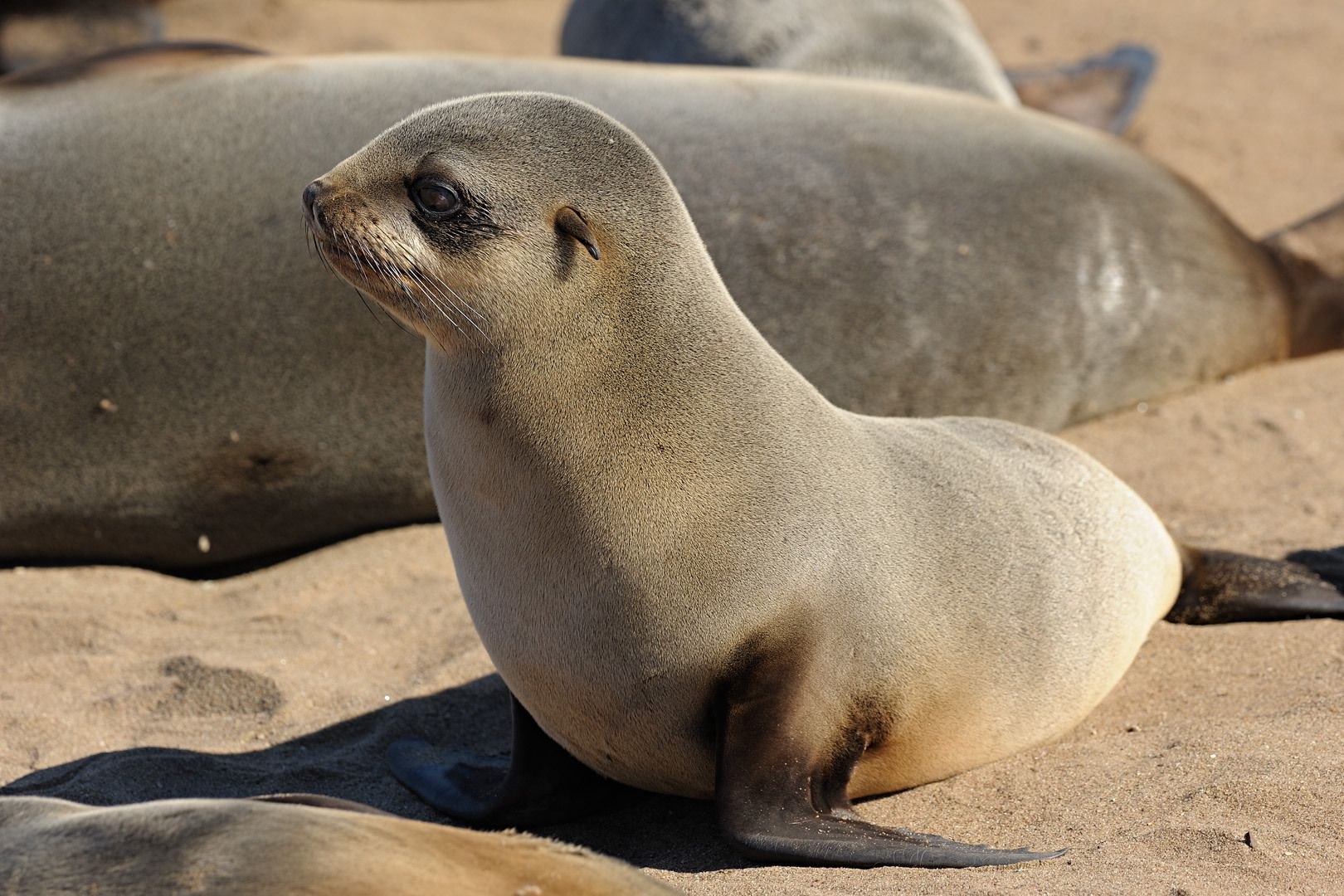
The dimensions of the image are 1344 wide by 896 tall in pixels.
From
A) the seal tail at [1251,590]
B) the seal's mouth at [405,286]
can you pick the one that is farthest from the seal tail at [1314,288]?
the seal's mouth at [405,286]

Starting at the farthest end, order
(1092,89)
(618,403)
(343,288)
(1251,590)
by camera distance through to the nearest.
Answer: (1092,89) → (343,288) → (1251,590) → (618,403)

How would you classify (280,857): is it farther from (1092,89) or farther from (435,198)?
(1092,89)

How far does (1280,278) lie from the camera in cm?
634

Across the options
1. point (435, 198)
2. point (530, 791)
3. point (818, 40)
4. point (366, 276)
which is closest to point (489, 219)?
point (435, 198)

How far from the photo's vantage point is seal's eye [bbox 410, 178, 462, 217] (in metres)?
3.23

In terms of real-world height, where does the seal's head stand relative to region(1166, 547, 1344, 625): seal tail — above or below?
above

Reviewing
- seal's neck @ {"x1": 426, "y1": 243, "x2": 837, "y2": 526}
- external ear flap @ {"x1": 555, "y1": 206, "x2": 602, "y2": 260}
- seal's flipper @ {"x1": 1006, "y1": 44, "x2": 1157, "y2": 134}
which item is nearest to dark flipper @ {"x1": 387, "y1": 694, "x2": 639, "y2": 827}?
seal's neck @ {"x1": 426, "y1": 243, "x2": 837, "y2": 526}

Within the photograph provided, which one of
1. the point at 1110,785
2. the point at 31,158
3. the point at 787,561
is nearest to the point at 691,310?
the point at 787,561

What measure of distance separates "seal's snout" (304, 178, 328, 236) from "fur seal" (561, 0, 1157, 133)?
171 inches

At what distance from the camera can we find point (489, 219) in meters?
3.24

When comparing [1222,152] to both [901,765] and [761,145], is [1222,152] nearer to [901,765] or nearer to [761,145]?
[761,145]

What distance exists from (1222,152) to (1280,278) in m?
2.77

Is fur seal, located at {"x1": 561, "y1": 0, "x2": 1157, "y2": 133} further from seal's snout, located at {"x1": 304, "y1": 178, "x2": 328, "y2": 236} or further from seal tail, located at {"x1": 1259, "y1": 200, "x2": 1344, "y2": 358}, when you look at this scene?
seal's snout, located at {"x1": 304, "y1": 178, "x2": 328, "y2": 236}

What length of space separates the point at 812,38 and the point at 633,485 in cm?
456
